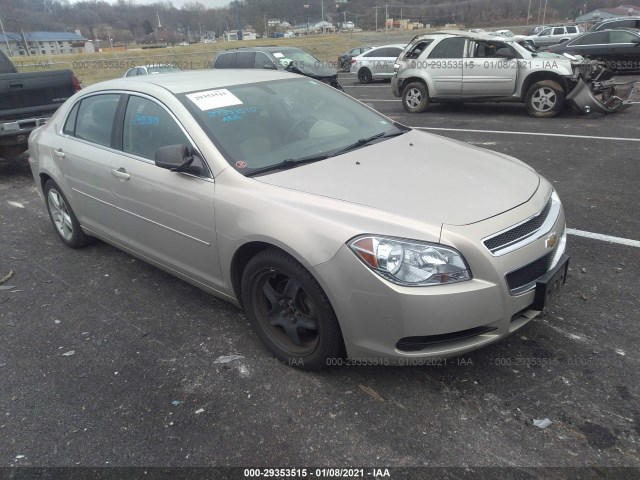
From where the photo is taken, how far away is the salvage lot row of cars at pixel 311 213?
7.48 ft

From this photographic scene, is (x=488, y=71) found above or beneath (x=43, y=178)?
above

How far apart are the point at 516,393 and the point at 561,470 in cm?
49

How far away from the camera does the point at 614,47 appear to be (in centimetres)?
1558

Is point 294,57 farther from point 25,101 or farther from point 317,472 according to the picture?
point 317,472

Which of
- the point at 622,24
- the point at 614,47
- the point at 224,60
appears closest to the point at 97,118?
the point at 224,60

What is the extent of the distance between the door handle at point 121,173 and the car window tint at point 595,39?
17.3 meters

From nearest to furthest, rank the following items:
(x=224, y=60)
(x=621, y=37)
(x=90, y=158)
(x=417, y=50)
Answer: (x=90, y=158) → (x=417, y=50) → (x=621, y=37) → (x=224, y=60)

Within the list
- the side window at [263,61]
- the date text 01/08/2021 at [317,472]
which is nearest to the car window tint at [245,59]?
the side window at [263,61]

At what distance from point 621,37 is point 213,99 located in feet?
55.9

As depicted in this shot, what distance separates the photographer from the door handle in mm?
3469

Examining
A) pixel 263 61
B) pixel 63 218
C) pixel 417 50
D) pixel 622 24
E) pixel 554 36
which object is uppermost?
pixel 622 24

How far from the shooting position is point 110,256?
4.58 metres

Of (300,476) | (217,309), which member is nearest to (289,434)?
(300,476)

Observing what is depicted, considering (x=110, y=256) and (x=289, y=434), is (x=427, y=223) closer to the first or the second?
(x=289, y=434)
